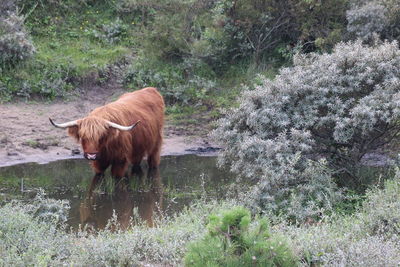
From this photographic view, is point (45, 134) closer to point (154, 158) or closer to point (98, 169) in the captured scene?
point (154, 158)

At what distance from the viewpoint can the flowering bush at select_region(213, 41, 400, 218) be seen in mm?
7625

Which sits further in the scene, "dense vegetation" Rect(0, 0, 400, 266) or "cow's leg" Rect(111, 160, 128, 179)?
"cow's leg" Rect(111, 160, 128, 179)

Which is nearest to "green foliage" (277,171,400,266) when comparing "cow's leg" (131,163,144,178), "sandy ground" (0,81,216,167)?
"cow's leg" (131,163,144,178)

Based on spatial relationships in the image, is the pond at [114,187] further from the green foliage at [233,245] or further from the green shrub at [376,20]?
the green shrub at [376,20]

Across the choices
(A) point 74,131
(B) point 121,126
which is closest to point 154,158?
(B) point 121,126

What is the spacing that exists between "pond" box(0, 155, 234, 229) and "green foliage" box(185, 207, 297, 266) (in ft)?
11.6

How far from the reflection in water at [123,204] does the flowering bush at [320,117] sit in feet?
3.97

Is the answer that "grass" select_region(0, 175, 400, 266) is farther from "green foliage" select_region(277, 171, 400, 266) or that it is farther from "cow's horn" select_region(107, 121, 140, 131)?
"cow's horn" select_region(107, 121, 140, 131)

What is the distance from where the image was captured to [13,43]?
44.2 ft

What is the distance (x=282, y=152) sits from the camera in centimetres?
758

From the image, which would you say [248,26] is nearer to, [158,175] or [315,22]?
[315,22]

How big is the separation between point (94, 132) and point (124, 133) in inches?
25.0

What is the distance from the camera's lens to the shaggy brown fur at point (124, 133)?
9.52m

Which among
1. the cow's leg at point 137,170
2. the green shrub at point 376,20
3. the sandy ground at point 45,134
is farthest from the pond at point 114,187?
the green shrub at point 376,20
